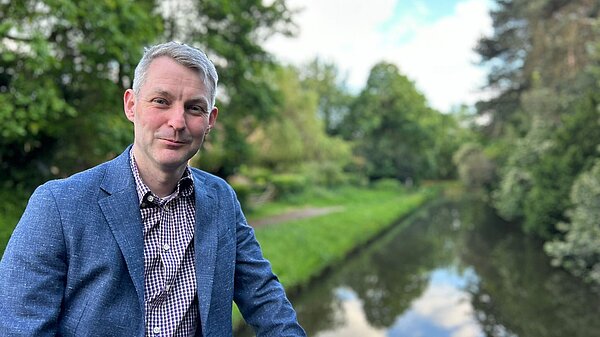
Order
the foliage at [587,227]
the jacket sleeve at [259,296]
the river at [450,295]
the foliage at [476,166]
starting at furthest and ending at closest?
1. the foliage at [476,166]
2. the river at [450,295]
3. the foliage at [587,227]
4. the jacket sleeve at [259,296]

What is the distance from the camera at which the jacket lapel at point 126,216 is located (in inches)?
50.8

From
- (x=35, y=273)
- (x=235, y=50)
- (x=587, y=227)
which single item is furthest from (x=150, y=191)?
(x=235, y=50)

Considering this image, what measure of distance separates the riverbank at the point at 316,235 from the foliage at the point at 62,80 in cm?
421

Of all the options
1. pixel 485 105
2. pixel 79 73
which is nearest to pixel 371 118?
pixel 485 105

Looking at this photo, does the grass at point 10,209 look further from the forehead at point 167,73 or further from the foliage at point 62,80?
the forehead at point 167,73

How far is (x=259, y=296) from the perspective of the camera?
157cm

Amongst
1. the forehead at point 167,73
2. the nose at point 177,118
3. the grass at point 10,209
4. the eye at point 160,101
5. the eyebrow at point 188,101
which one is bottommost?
the grass at point 10,209

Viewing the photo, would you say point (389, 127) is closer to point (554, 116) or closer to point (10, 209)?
point (554, 116)

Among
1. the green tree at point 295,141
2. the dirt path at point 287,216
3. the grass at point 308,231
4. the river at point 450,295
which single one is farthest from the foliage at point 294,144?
the river at point 450,295

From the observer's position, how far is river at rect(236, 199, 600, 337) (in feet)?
29.5

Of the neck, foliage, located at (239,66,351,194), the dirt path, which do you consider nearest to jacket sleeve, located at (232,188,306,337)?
the neck

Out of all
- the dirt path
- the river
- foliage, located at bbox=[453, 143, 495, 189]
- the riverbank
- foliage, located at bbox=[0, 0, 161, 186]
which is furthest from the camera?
foliage, located at bbox=[453, 143, 495, 189]

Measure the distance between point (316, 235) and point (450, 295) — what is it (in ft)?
15.5

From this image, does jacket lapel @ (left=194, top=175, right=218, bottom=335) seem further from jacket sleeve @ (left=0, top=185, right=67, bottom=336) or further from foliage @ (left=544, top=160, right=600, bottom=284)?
foliage @ (left=544, top=160, right=600, bottom=284)
